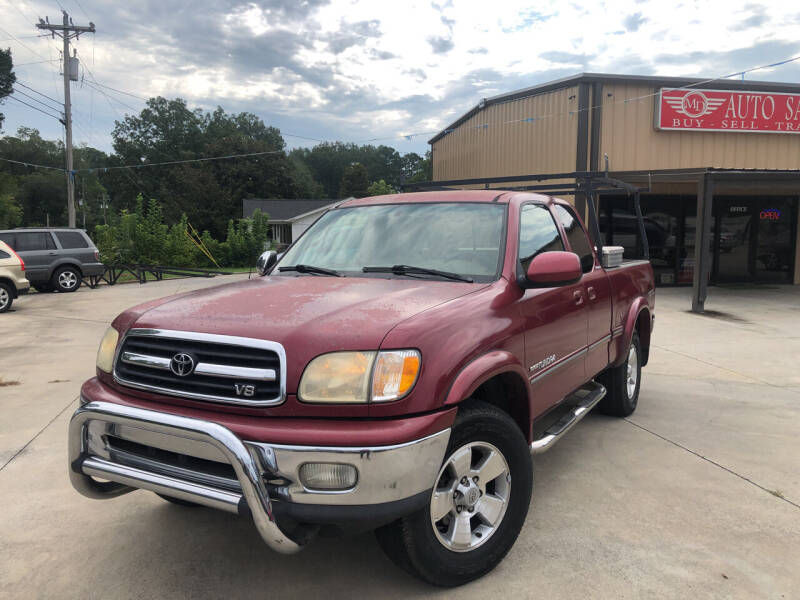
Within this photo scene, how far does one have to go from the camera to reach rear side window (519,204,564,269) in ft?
10.9

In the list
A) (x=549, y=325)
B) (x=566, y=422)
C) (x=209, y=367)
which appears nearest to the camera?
(x=209, y=367)

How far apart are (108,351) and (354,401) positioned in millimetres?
1321

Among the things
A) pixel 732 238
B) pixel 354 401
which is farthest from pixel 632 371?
pixel 732 238

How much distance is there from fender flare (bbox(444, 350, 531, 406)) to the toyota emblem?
103 centimetres

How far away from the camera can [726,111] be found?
1544 centimetres

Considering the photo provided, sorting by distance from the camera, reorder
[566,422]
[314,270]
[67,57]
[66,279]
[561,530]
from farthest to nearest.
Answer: [67,57] → [66,279] → [566,422] → [314,270] → [561,530]

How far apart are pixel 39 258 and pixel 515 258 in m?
15.9

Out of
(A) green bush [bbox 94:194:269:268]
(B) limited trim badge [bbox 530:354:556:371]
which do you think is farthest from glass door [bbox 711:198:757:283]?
(A) green bush [bbox 94:194:269:268]

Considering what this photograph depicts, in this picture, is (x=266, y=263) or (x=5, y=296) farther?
(x=5, y=296)

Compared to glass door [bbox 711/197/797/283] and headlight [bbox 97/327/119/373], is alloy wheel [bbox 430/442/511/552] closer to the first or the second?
headlight [bbox 97/327/119/373]

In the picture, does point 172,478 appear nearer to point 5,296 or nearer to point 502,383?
point 502,383

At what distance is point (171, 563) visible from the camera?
2775 millimetres

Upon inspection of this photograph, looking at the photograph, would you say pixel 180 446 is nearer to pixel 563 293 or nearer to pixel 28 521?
pixel 28 521

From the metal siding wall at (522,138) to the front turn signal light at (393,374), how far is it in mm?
14098
